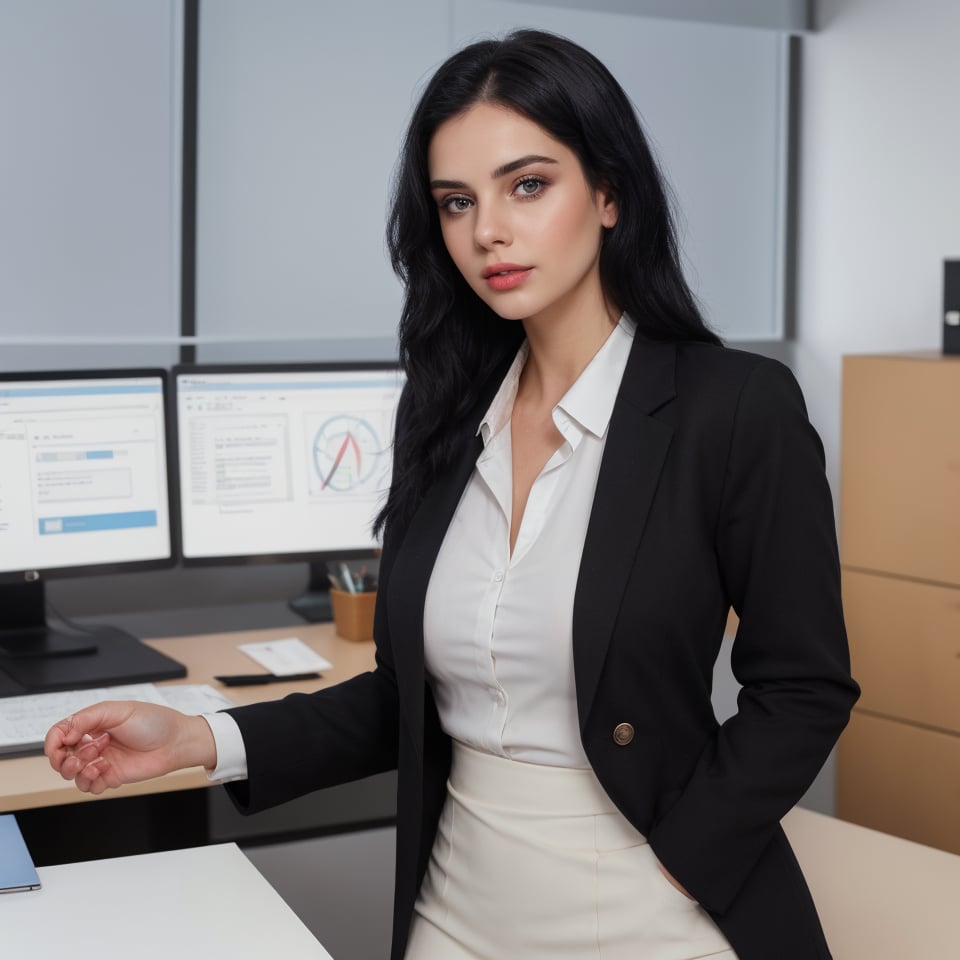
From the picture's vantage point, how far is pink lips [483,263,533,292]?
1.38 m

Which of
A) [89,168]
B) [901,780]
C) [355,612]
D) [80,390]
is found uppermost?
[89,168]

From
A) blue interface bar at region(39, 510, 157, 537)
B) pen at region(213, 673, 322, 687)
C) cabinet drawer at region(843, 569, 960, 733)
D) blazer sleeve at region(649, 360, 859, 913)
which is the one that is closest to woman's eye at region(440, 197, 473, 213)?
blazer sleeve at region(649, 360, 859, 913)

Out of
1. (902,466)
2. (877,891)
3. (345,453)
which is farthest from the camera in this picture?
(902,466)

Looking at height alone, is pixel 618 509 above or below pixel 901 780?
→ above

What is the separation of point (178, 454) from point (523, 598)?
123 centimetres

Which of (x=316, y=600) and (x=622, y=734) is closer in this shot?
(x=622, y=734)

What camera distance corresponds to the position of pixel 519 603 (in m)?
1.36

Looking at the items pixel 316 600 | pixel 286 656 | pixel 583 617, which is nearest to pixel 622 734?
pixel 583 617

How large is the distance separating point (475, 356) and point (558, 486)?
0.27 metres

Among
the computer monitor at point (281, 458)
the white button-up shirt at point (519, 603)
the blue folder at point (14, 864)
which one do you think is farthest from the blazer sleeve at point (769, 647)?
the computer monitor at point (281, 458)

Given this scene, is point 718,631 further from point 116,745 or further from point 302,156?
point 302,156

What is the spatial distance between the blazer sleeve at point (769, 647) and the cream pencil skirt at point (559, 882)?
5 cm

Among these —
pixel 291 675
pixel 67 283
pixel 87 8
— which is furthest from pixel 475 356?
pixel 87 8

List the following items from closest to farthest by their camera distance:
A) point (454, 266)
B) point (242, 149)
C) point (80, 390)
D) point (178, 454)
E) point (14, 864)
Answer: point (14, 864)
point (454, 266)
point (80, 390)
point (178, 454)
point (242, 149)
